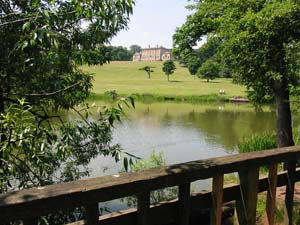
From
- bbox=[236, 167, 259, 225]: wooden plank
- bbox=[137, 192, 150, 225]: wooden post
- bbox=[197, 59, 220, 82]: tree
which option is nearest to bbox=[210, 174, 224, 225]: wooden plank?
bbox=[236, 167, 259, 225]: wooden plank

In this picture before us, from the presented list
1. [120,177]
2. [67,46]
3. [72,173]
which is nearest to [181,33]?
[72,173]

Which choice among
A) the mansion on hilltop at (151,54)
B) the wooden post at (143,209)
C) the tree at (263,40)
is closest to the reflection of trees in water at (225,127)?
the tree at (263,40)

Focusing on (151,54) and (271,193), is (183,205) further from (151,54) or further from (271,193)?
(151,54)

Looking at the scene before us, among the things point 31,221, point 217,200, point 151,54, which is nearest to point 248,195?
point 217,200

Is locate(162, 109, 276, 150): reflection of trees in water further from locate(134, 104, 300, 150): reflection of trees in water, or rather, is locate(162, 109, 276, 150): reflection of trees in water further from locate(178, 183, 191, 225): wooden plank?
locate(178, 183, 191, 225): wooden plank

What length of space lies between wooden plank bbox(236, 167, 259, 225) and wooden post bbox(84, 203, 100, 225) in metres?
1.02

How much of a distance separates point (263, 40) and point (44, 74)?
531 centimetres

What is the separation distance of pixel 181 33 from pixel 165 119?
55.6 ft

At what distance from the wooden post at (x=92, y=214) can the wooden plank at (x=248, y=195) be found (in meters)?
1.02

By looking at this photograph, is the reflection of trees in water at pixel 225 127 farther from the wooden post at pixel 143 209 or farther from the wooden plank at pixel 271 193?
the wooden post at pixel 143 209

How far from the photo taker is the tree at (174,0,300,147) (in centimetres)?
661

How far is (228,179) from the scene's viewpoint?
27.8 feet

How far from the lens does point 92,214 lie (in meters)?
1.43

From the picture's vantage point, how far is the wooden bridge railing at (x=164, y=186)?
1.24 meters
